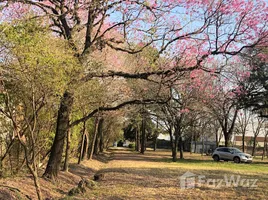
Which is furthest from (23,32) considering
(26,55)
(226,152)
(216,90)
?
(226,152)

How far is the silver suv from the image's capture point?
86.7 ft

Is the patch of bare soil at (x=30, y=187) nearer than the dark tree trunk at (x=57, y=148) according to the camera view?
Yes

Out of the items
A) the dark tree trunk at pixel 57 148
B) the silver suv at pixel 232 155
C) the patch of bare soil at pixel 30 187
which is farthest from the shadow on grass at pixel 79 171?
the silver suv at pixel 232 155

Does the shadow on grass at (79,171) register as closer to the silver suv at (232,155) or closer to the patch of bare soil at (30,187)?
the patch of bare soil at (30,187)

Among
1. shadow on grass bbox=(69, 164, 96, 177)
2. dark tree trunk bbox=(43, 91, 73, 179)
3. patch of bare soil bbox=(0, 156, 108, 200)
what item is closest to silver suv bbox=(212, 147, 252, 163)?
shadow on grass bbox=(69, 164, 96, 177)

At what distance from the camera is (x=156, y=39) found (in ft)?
34.2

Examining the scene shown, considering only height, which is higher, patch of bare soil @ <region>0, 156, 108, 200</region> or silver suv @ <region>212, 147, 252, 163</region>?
silver suv @ <region>212, 147, 252, 163</region>

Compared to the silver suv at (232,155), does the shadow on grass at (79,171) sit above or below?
below

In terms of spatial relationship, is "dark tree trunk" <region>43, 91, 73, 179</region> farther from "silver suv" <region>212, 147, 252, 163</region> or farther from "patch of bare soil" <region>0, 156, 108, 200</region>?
"silver suv" <region>212, 147, 252, 163</region>

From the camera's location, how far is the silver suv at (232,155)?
1041 inches

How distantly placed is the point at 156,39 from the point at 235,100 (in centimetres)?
1910

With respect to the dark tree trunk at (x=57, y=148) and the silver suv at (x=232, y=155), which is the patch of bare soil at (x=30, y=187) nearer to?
the dark tree trunk at (x=57, y=148)

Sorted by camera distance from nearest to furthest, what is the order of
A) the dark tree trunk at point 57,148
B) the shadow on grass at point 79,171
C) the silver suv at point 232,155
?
the dark tree trunk at point 57,148, the shadow on grass at point 79,171, the silver suv at point 232,155

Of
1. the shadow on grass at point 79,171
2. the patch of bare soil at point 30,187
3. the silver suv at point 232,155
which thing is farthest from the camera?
the silver suv at point 232,155
